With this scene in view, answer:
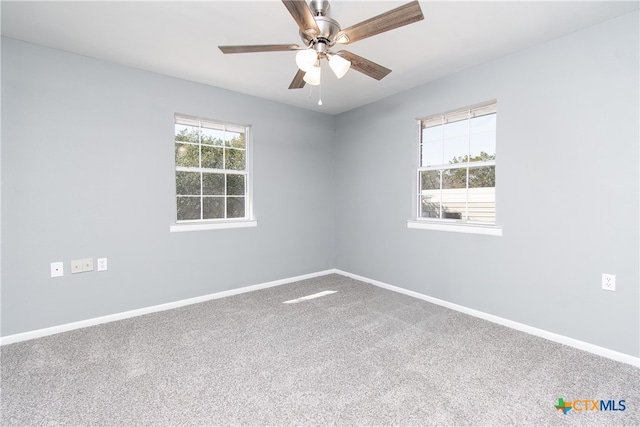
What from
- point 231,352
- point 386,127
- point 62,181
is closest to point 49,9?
point 62,181

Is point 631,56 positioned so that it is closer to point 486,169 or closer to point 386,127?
point 486,169

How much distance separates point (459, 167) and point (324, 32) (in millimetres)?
2166

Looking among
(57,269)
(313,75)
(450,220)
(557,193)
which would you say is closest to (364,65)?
(313,75)

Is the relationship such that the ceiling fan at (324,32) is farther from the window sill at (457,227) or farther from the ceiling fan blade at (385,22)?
the window sill at (457,227)

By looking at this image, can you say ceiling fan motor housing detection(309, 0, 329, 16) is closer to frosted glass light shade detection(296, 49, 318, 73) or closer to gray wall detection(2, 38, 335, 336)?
frosted glass light shade detection(296, 49, 318, 73)

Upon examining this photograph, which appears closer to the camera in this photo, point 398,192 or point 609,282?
point 609,282

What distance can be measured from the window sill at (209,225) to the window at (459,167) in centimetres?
215

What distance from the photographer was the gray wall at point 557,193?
88.7 inches

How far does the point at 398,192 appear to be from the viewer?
389 centimetres

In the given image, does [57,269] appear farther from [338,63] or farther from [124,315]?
[338,63]

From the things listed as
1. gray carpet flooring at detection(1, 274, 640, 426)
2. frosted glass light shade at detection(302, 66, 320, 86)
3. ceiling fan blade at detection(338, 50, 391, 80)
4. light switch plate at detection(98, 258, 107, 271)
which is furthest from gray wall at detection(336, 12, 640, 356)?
light switch plate at detection(98, 258, 107, 271)

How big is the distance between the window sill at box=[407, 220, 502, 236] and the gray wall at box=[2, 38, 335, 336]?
6.35ft

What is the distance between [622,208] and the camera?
226 centimetres

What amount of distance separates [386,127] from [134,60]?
2844 millimetres
